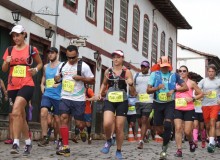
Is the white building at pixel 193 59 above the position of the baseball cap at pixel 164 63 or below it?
above

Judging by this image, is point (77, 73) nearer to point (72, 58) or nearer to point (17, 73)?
point (72, 58)

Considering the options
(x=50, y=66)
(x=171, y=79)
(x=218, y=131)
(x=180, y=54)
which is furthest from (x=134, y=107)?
(x=180, y=54)

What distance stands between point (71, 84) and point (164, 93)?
162cm

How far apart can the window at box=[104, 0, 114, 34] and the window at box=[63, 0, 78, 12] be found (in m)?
3.17

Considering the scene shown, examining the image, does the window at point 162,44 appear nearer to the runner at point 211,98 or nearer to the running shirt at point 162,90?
the runner at point 211,98

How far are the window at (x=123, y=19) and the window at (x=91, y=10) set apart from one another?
11.1 feet

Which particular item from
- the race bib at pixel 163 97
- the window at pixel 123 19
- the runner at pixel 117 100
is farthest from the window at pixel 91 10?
the runner at pixel 117 100

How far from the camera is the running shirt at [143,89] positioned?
12.4 metres

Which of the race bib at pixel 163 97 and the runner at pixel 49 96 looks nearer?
the race bib at pixel 163 97

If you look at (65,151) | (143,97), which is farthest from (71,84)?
(143,97)

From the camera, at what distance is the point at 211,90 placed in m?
11.8

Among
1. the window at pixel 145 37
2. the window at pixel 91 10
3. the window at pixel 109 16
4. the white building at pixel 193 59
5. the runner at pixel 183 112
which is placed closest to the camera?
the runner at pixel 183 112

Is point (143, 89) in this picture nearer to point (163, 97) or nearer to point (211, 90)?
point (211, 90)

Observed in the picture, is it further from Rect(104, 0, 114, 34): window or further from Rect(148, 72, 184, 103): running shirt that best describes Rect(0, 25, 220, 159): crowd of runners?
Rect(104, 0, 114, 34): window
